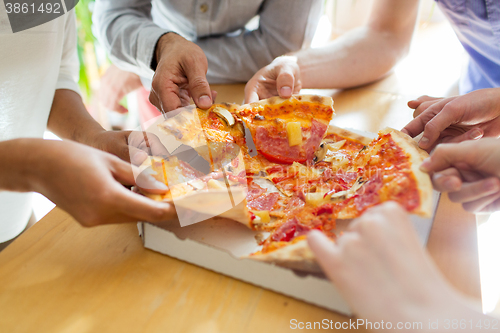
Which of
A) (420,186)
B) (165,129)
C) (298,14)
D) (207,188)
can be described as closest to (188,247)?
(207,188)

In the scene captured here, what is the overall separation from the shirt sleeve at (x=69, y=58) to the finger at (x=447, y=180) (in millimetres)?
1189

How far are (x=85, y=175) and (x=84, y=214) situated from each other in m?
0.07

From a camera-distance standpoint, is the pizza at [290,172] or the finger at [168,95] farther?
the finger at [168,95]

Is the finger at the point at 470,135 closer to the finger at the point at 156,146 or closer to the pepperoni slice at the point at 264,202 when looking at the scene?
the pepperoni slice at the point at 264,202

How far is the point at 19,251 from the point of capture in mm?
696

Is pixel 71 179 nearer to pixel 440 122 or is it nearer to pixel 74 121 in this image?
pixel 74 121

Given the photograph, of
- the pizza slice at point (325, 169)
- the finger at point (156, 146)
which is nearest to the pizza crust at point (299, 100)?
the pizza slice at point (325, 169)

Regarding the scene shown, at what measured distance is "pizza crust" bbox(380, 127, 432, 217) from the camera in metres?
0.61

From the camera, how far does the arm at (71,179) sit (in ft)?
1.73

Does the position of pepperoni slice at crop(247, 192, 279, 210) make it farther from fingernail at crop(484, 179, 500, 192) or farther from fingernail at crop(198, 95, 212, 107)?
fingernail at crop(484, 179, 500, 192)

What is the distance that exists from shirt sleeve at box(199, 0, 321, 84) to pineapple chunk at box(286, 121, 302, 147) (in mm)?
689

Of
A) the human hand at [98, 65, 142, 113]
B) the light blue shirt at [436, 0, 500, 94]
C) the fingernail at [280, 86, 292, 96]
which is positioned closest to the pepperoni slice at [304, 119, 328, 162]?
the fingernail at [280, 86, 292, 96]

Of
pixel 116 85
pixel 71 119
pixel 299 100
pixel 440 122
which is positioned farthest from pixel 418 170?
pixel 116 85

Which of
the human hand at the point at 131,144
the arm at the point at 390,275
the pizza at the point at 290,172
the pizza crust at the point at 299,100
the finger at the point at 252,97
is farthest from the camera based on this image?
the finger at the point at 252,97
